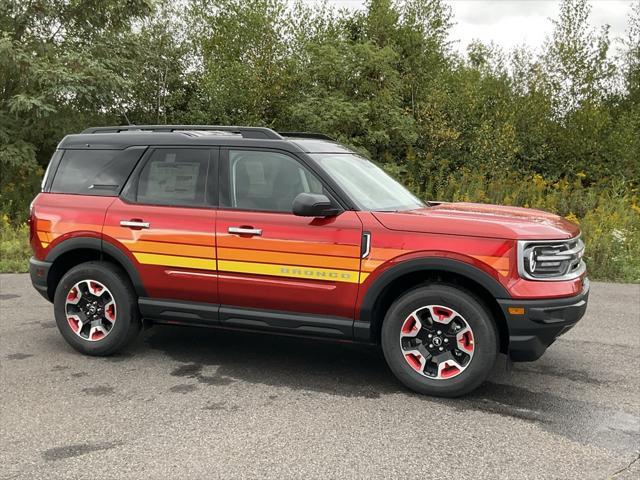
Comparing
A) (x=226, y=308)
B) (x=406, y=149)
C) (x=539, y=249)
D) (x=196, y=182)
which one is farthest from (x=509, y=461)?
(x=406, y=149)

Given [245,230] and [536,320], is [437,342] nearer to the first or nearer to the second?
[536,320]

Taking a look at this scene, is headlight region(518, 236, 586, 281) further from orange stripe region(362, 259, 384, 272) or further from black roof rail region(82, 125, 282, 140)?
black roof rail region(82, 125, 282, 140)

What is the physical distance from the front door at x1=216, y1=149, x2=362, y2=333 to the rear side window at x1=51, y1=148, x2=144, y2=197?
2.97ft

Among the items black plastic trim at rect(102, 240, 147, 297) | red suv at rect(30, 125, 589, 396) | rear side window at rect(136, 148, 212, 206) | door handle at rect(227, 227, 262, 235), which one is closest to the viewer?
red suv at rect(30, 125, 589, 396)

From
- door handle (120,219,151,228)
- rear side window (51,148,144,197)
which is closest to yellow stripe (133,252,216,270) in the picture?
door handle (120,219,151,228)

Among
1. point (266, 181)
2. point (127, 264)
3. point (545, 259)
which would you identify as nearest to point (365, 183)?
point (266, 181)

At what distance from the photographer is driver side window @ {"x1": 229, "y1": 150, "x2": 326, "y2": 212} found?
15.5 ft

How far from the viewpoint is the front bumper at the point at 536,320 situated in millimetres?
4113

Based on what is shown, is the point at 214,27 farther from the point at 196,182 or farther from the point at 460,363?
the point at 460,363

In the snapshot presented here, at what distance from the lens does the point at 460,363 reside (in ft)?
14.3

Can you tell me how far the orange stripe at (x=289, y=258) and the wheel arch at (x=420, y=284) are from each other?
9.7 inches

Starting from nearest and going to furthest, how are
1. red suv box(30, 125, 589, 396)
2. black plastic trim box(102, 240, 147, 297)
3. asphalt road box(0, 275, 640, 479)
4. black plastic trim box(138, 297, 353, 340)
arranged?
asphalt road box(0, 275, 640, 479)
red suv box(30, 125, 589, 396)
black plastic trim box(138, 297, 353, 340)
black plastic trim box(102, 240, 147, 297)

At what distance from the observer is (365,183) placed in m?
5.00

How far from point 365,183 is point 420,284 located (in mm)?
997
